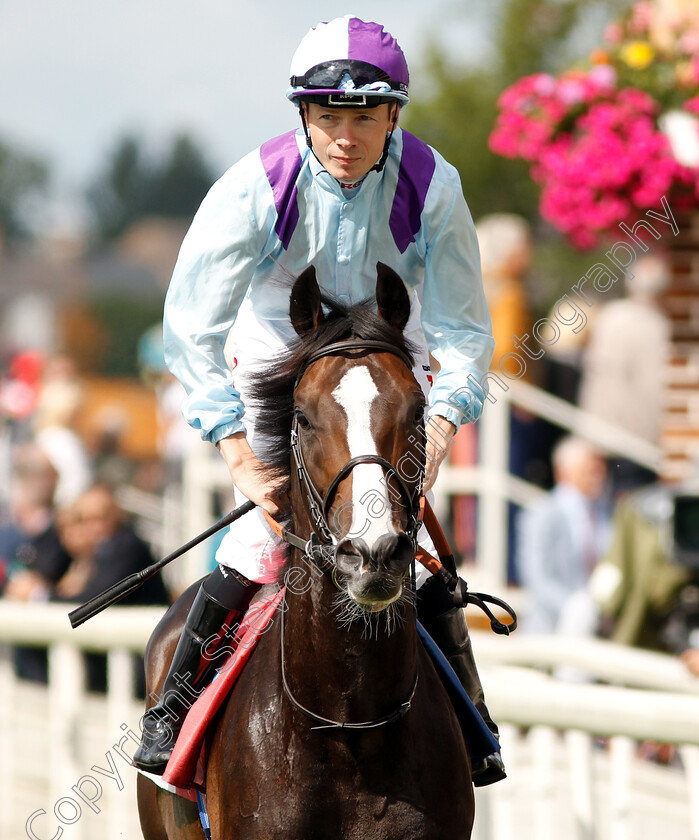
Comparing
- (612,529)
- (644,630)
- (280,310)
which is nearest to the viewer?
(280,310)

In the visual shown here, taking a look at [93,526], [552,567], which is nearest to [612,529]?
[552,567]

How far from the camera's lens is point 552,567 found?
7.00 m

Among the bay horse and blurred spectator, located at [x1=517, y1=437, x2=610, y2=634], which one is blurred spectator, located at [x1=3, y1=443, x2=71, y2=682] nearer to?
blurred spectator, located at [x1=517, y1=437, x2=610, y2=634]

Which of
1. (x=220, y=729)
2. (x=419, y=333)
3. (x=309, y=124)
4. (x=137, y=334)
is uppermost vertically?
(x=309, y=124)

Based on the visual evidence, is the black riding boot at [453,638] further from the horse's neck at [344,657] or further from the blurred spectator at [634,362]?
the blurred spectator at [634,362]

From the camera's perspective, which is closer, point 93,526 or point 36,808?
point 36,808

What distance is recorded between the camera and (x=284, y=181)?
10.2ft

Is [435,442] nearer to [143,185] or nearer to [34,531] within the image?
[34,531]

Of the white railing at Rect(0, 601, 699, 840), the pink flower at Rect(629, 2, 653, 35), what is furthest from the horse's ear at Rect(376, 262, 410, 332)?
the pink flower at Rect(629, 2, 653, 35)

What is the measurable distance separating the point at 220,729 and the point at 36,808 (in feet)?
9.70

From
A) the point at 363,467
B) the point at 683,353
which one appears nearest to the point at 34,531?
the point at 683,353

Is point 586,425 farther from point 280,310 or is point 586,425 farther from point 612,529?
point 280,310

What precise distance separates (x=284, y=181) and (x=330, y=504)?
37.2 inches

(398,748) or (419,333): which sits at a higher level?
(419,333)
